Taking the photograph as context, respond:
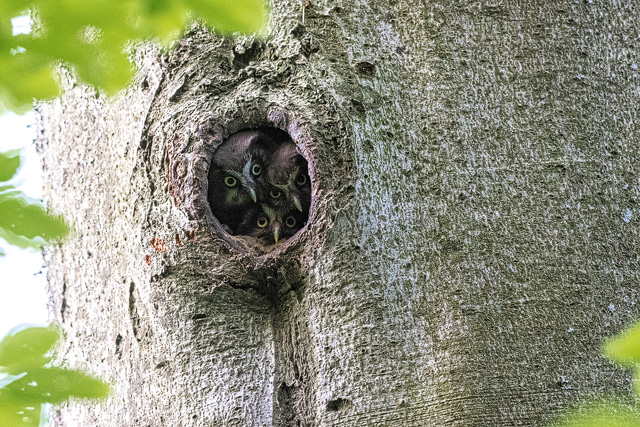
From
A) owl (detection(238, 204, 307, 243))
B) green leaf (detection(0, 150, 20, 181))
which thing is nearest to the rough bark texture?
owl (detection(238, 204, 307, 243))

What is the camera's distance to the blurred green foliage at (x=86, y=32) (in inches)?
38.6

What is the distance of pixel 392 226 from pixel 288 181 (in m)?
0.52

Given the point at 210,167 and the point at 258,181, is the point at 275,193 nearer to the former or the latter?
the point at 258,181

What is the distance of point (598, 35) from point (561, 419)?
3.68ft

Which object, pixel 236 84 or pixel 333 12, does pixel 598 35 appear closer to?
pixel 333 12

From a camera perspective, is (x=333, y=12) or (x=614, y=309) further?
(x=333, y=12)

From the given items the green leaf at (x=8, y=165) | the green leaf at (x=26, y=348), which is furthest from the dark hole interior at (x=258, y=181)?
the green leaf at (x=26, y=348)

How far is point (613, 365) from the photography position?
5.45ft

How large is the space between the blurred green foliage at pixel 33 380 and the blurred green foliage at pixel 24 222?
149 millimetres

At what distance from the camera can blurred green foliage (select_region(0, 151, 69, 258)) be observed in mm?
1037

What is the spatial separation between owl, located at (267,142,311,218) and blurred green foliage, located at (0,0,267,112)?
96 centimetres

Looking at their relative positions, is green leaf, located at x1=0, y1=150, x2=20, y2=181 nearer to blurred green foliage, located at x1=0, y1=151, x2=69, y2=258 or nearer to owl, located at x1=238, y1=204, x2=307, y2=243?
blurred green foliage, located at x1=0, y1=151, x2=69, y2=258

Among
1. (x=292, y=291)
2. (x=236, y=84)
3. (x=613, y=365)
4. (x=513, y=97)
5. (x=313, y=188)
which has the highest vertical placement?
(x=236, y=84)

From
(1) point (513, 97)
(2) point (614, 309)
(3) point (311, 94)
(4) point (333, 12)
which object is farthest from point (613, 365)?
(4) point (333, 12)
